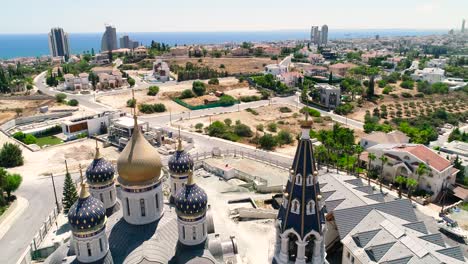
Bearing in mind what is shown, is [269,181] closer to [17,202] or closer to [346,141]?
[346,141]

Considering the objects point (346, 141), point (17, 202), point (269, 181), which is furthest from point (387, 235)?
point (17, 202)

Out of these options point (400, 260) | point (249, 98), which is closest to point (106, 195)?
point (400, 260)

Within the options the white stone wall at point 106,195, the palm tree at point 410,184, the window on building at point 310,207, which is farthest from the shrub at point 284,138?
A: the window on building at point 310,207

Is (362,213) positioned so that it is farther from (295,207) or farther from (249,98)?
(249,98)

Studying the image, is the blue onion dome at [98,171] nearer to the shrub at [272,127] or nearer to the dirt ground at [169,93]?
the shrub at [272,127]

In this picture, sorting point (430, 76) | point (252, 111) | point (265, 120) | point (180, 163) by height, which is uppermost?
point (180, 163)

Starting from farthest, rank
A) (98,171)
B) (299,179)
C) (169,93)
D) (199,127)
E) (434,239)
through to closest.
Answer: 1. (169,93)
2. (199,127)
3. (98,171)
4. (434,239)
5. (299,179)
